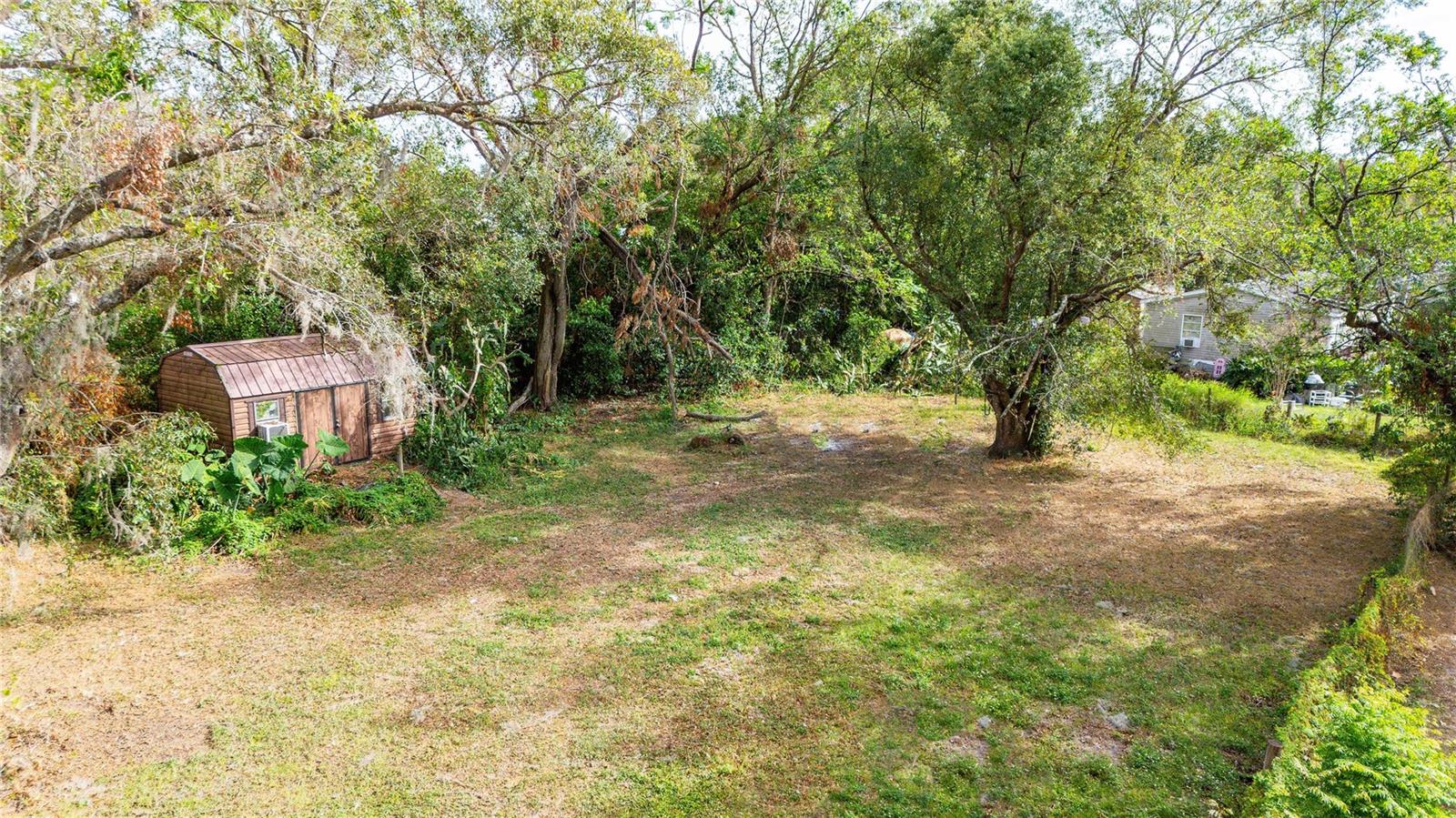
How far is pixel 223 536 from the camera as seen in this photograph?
8617 mm

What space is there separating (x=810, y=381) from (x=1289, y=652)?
1336cm

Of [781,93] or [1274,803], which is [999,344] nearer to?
[1274,803]

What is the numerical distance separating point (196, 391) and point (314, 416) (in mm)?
1440

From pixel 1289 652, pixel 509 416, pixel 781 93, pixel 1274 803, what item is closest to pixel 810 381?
pixel 781 93

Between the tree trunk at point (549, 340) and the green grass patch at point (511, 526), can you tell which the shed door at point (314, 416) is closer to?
the green grass patch at point (511, 526)

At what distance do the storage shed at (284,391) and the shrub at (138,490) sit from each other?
1.37 meters

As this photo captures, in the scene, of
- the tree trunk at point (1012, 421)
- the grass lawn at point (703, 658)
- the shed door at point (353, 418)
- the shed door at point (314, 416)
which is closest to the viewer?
the grass lawn at point (703, 658)

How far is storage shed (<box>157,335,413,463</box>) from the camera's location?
1012cm

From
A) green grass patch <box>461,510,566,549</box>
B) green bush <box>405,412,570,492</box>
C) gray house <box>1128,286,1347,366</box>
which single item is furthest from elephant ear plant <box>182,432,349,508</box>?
gray house <box>1128,286,1347,366</box>

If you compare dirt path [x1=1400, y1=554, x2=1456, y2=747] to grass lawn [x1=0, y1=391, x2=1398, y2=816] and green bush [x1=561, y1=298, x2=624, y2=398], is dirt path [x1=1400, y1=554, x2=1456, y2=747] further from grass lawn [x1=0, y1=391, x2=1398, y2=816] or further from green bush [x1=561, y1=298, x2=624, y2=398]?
green bush [x1=561, y1=298, x2=624, y2=398]

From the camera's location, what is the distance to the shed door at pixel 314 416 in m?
10.8

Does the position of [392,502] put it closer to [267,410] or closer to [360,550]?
[360,550]

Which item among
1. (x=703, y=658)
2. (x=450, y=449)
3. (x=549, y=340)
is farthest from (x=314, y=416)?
(x=703, y=658)

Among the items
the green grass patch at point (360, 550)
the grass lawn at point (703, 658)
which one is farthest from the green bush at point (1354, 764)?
the green grass patch at point (360, 550)
